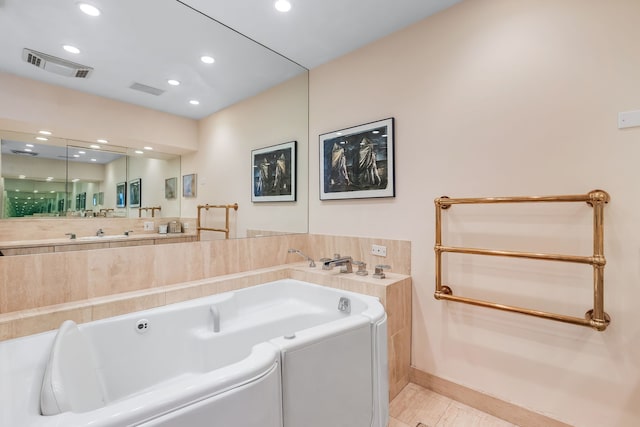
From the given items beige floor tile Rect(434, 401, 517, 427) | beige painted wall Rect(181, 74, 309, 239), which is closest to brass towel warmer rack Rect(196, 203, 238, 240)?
beige painted wall Rect(181, 74, 309, 239)

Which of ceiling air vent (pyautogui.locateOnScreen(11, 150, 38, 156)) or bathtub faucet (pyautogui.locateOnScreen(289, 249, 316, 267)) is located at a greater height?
ceiling air vent (pyautogui.locateOnScreen(11, 150, 38, 156))

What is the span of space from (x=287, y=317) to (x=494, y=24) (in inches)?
83.5

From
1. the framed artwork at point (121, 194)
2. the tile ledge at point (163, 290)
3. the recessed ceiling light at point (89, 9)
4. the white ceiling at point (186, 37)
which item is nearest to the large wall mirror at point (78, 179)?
the framed artwork at point (121, 194)

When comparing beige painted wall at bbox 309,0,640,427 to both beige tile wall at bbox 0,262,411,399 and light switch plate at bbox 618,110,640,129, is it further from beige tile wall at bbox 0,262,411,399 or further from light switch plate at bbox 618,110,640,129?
beige tile wall at bbox 0,262,411,399

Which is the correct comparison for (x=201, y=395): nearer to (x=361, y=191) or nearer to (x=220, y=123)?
(x=361, y=191)

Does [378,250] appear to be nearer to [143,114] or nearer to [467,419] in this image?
[467,419]

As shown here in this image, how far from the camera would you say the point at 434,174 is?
73.6 inches

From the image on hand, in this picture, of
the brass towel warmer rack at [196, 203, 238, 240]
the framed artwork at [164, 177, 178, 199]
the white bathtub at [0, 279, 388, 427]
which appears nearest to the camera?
the white bathtub at [0, 279, 388, 427]

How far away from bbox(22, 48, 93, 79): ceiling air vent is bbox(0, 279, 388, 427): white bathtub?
1.29 meters

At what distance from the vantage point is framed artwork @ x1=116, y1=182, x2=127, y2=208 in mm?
1646

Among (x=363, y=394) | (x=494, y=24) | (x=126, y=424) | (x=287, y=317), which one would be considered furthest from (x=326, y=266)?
(x=494, y=24)

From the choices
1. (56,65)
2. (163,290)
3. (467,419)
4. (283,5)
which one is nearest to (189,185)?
(163,290)

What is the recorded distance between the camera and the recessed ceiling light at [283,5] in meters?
1.77

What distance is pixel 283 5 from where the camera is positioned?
1.80 metres
